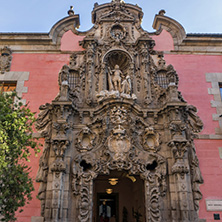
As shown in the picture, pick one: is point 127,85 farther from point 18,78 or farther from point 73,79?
point 18,78

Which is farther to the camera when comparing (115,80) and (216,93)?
(216,93)

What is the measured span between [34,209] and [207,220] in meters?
5.80

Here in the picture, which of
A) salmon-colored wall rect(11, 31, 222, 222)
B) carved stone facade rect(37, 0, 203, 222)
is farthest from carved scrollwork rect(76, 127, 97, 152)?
salmon-colored wall rect(11, 31, 222, 222)

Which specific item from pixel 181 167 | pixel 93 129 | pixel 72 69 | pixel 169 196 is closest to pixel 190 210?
pixel 169 196

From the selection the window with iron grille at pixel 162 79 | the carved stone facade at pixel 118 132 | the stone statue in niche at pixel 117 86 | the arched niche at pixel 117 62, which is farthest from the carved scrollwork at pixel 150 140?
the arched niche at pixel 117 62

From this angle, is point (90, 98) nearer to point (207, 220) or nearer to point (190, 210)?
point (190, 210)

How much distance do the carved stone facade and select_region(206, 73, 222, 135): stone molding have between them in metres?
0.88

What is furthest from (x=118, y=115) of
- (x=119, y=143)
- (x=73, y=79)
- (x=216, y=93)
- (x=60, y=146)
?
(x=216, y=93)

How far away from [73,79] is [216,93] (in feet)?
19.6

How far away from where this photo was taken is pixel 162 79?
34.2 feet

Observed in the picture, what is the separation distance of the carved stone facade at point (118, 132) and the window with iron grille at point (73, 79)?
1.6 inches

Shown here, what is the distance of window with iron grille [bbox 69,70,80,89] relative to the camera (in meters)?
10.2

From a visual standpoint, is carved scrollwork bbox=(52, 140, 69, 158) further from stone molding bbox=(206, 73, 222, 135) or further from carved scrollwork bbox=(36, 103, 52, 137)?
stone molding bbox=(206, 73, 222, 135)

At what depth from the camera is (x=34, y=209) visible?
8.23 metres
